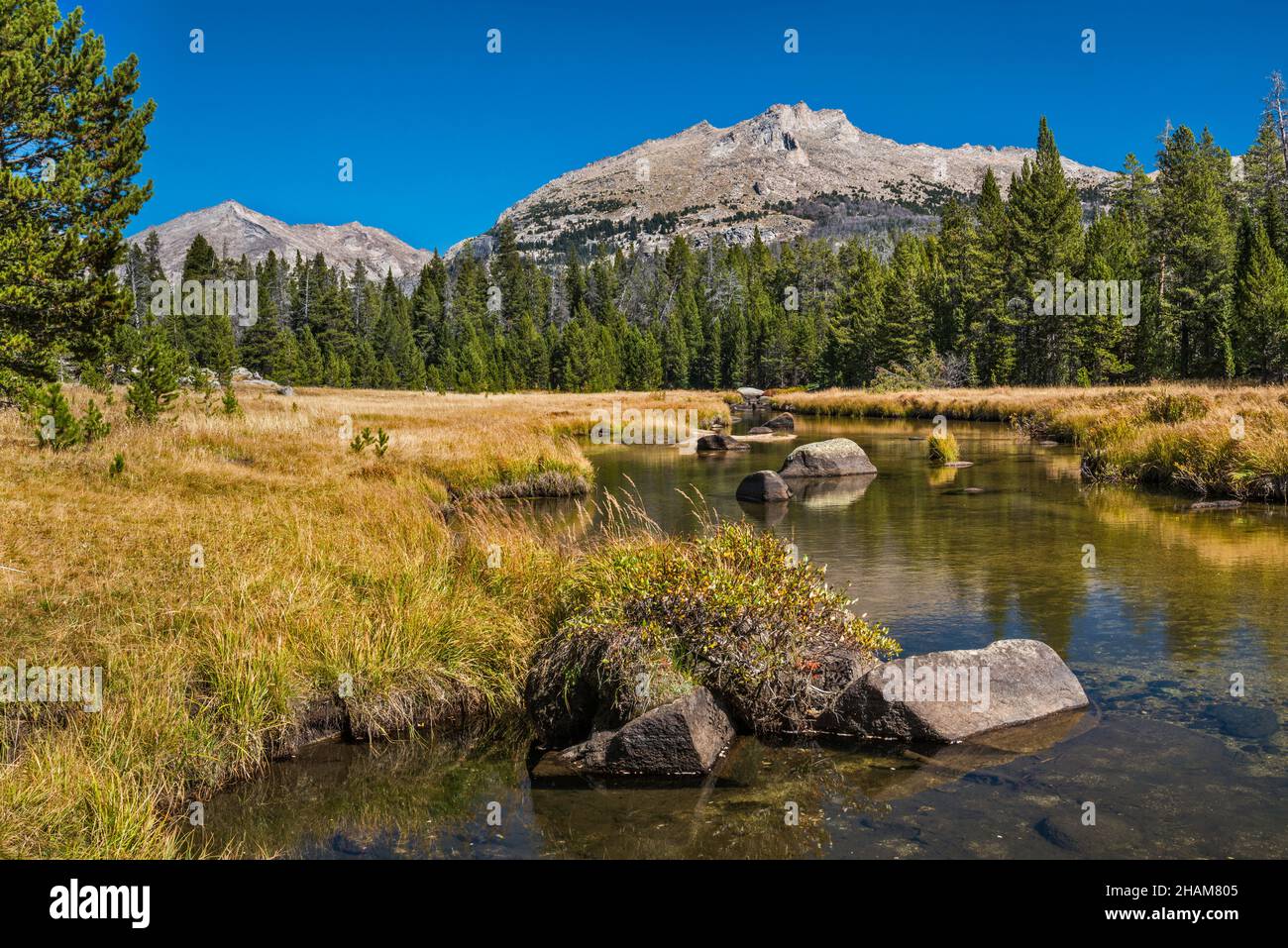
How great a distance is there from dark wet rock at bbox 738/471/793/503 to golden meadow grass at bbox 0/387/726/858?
1120 cm

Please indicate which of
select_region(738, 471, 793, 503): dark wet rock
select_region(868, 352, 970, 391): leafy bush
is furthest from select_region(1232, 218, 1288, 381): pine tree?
select_region(738, 471, 793, 503): dark wet rock

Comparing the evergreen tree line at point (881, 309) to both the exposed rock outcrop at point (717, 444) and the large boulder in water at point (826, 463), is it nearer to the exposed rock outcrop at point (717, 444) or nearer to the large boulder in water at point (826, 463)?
the large boulder in water at point (826, 463)

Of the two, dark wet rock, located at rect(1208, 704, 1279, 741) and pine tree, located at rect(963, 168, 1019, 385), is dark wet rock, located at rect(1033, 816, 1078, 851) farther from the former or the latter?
pine tree, located at rect(963, 168, 1019, 385)

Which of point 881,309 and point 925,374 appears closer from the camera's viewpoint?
point 925,374

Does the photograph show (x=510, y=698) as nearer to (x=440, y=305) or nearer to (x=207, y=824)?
(x=207, y=824)

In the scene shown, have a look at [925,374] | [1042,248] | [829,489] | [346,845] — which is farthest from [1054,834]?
[1042,248]

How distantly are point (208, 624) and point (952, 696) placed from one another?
790cm

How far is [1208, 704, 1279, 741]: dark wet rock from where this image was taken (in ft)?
26.9

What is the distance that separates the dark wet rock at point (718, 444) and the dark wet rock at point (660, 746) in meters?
33.6

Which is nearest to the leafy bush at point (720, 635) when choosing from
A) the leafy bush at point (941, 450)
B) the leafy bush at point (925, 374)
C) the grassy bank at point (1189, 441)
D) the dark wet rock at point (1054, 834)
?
the dark wet rock at point (1054, 834)

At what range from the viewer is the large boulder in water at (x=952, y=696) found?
8.32 m

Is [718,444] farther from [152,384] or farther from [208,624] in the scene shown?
[208,624]

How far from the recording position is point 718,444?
4159 centimetres

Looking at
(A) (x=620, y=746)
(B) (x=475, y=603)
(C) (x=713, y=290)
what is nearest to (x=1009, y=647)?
(A) (x=620, y=746)
